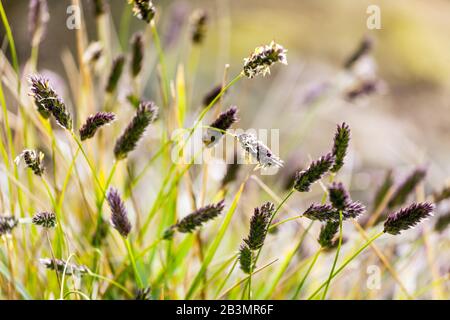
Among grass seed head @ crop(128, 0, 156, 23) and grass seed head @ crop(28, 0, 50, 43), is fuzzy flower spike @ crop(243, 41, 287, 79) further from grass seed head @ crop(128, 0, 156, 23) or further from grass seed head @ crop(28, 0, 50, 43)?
grass seed head @ crop(28, 0, 50, 43)

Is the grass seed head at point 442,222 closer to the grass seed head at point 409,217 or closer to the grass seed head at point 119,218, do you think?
the grass seed head at point 409,217

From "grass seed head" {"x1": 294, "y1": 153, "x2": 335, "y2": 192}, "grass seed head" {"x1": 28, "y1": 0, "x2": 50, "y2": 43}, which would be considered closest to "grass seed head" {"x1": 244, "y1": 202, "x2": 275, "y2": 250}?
"grass seed head" {"x1": 294, "y1": 153, "x2": 335, "y2": 192}

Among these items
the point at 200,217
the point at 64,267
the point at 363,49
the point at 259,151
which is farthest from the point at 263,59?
the point at 363,49

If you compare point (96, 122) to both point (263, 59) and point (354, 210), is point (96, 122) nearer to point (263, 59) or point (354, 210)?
point (263, 59)

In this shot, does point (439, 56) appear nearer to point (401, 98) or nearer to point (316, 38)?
point (401, 98)

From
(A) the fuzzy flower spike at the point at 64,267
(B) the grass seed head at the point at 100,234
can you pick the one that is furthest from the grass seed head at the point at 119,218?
(B) the grass seed head at the point at 100,234

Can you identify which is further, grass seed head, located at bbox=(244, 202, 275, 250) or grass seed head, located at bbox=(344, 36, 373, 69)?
grass seed head, located at bbox=(344, 36, 373, 69)
